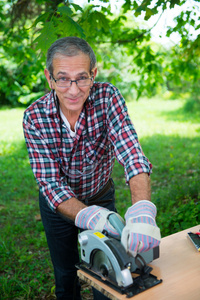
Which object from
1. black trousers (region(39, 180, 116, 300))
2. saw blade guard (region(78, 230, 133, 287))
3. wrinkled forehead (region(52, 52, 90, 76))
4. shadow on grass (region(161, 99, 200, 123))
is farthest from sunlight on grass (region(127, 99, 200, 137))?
saw blade guard (region(78, 230, 133, 287))

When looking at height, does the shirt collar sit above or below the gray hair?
below

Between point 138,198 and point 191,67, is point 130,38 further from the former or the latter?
point 138,198

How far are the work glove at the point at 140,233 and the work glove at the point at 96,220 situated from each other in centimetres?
9

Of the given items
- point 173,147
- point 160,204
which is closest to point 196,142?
point 173,147

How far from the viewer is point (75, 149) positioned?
7.37 ft

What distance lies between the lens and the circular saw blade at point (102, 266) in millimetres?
1479

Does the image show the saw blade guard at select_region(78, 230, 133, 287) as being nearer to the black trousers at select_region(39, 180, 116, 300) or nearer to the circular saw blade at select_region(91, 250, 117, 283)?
the circular saw blade at select_region(91, 250, 117, 283)

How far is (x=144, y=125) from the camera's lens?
398 inches

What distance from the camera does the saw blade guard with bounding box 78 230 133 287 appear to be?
1.41 m

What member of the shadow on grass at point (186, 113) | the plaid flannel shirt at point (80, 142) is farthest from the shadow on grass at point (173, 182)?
the shadow on grass at point (186, 113)

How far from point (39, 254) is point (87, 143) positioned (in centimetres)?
198

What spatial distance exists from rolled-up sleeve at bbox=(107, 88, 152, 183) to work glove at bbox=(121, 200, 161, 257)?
1.11 ft

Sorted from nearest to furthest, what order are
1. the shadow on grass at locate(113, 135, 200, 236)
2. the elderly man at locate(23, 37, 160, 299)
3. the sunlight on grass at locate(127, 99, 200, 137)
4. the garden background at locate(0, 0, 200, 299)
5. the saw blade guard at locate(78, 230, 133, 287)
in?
the saw blade guard at locate(78, 230, 133, 287)
the elderly man at locate(23, 37, 160, 299)
the garden background at locate(0, 0, 200, 299)
the shadow on grass at locate(113, 135, 200, 236)
the sunlight on grass at locate(127, 99, 200, 137)

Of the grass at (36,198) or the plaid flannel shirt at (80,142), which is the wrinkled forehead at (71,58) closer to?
the plaid flannel shirt at (80,142)
